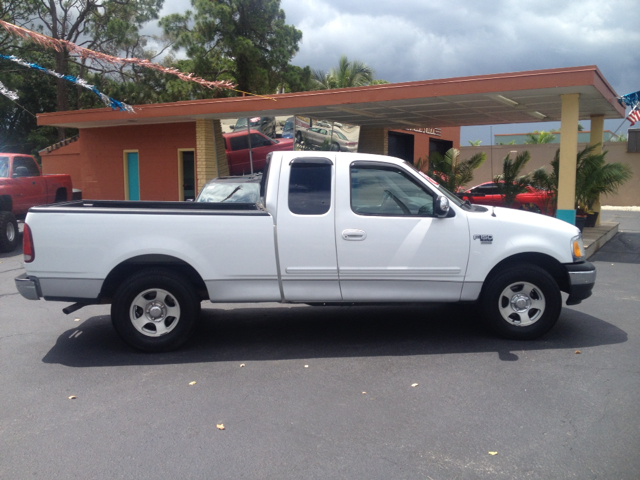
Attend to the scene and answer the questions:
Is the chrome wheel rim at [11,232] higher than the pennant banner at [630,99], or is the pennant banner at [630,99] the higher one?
the pennant banner at [630,99]

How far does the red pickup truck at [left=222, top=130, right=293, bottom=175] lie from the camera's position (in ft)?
56.0

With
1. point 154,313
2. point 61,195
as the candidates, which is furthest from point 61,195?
point 154,313

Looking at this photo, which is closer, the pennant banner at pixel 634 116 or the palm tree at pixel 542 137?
the pennant banner at pixel 634 116

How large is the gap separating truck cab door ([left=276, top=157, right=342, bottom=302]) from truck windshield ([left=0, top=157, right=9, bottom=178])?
10445 mm

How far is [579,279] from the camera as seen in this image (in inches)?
232

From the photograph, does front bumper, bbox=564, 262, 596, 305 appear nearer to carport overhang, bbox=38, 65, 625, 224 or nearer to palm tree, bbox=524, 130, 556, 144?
carport overhang, bbox=38, 65, 625, 224

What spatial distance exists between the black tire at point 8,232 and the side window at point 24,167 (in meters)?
1.28

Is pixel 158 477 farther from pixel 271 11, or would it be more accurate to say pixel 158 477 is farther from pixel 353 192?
pixel 271 11

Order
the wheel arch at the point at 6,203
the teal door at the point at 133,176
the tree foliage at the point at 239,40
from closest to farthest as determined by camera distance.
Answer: the wheel arch at the point at 6,203, the teal door at the point at 133,176, the tree foliage at the point at 239,40

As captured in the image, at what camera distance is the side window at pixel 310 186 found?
581cm

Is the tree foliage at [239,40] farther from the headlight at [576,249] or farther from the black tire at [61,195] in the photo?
the headlight at [576,249]

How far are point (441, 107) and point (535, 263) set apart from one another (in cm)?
938

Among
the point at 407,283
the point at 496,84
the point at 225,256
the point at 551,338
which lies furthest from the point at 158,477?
the point at 496,84

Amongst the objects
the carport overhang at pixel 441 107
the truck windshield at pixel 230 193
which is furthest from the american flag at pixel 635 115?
the truck windshield at pixel 230 193
